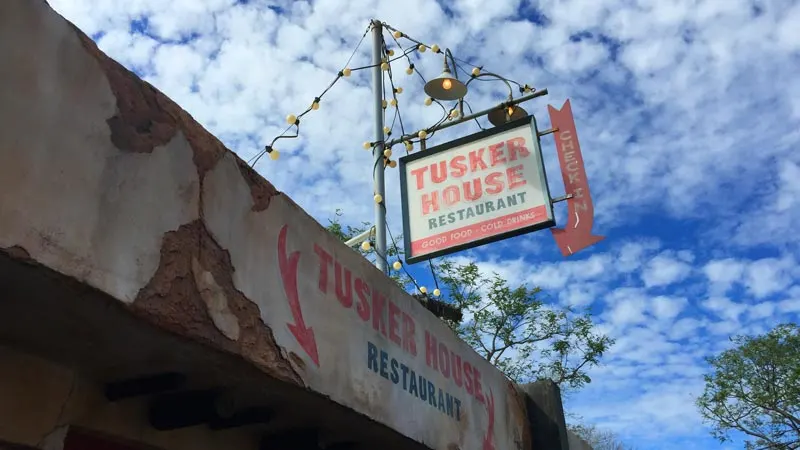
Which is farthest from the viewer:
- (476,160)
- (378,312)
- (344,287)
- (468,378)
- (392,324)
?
(476,160)

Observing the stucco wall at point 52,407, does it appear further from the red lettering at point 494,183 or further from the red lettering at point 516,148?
the red lettering at point 516,148

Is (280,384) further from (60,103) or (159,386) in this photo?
(60,103)

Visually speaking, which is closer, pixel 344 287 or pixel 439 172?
pixel 344 287

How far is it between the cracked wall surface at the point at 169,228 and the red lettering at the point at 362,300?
0.04ft

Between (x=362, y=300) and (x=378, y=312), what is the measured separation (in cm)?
20

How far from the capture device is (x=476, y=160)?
723cm

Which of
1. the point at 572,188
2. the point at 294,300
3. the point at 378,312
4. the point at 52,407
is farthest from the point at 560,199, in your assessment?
the point at 52,407

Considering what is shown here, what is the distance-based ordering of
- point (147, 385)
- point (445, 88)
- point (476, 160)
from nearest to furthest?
1. point (147, 385)
2. point (476, 160)
3. point (445, 88)

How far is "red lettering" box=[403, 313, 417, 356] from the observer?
4829mm

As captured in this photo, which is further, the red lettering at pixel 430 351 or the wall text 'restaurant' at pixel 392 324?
the red lettering at pixel 430 351

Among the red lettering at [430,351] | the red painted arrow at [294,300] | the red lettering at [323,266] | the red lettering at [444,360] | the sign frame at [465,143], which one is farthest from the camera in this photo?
the sign frame at [465,143]

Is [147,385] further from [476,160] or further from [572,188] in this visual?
[572,188]

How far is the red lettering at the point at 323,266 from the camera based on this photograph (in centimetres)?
400

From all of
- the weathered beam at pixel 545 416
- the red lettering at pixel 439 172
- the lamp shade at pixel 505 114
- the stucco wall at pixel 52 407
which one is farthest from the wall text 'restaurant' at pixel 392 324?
the lamp shade at pixel 505 114
